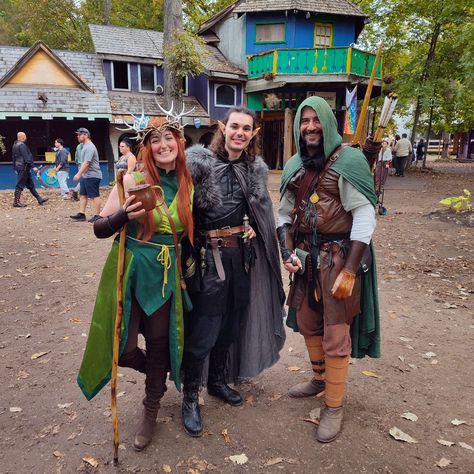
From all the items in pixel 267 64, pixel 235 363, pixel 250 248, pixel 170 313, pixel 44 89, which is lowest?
pixel 235 363

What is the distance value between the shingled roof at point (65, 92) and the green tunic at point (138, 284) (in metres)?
15.4

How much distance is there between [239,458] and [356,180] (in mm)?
1814

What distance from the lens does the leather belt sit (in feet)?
9.08

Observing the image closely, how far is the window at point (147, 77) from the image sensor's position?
61.5ft

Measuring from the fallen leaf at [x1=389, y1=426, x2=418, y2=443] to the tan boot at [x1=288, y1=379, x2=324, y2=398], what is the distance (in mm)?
600

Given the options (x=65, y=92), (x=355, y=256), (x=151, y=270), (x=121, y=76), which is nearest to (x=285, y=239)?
(x=355, y=256)

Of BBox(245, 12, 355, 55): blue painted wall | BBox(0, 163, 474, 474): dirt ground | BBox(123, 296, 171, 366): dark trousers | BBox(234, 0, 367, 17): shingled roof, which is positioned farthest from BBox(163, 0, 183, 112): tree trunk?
BBox(123, 296, 171, 366): dark trousers

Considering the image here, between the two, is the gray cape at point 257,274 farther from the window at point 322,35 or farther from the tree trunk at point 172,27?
the window at point 322,35

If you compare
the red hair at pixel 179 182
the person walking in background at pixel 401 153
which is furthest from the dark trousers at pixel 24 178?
the person walking in background at pixel 401 153

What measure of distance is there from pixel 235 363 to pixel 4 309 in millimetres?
3049

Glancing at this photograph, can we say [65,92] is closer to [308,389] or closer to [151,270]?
[151,270]

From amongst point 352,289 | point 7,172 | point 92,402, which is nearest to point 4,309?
point 92,402

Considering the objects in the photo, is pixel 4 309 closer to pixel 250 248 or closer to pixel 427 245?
pixel 250 248

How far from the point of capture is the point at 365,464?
101 inches
